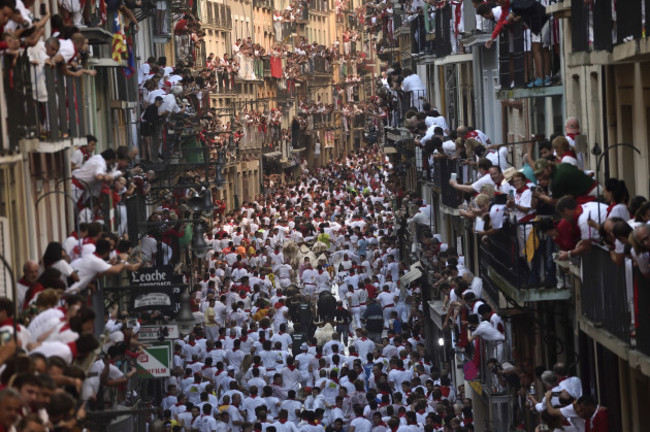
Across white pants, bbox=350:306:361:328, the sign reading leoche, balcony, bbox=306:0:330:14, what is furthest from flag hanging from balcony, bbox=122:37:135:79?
balcony, bbox=306:0:330:14

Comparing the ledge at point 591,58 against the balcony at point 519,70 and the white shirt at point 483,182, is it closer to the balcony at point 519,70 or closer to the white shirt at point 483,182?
the balcony at point 519,70

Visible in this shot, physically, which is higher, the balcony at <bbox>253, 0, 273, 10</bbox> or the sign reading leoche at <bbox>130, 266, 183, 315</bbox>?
the balcony at <bbox>253, 0, 273, 10</bbox>

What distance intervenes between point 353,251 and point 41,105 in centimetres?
2832

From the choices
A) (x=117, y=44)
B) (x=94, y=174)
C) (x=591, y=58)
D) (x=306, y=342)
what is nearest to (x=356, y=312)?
(x=306, y=342)

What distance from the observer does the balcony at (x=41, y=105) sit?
63.7 feet

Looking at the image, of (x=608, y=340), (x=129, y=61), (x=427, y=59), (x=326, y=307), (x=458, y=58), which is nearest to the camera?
(x=608, y=340)

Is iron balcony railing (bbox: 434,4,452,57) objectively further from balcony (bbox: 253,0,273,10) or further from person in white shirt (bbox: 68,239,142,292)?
balcony (bbox: 253,0,273,10)

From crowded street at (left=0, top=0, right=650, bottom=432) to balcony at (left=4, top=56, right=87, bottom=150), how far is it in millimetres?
57

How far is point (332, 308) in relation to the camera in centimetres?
3781

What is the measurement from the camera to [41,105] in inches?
841

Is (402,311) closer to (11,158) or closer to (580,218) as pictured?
(580,218)

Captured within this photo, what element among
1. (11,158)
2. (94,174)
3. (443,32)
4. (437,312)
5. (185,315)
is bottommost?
(437,312)

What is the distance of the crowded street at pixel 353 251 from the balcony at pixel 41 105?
57 mm

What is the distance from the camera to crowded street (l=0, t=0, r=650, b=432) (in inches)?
722
